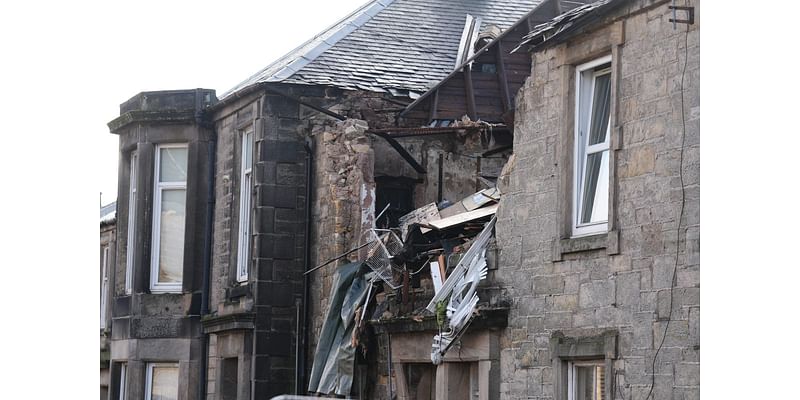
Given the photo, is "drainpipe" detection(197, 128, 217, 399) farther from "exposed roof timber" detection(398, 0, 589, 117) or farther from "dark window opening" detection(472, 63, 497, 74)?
"dark window opening" detection(472, 63, 497, 74)

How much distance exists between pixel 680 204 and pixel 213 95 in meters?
12.6

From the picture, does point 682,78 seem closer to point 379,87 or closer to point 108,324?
point 379,87

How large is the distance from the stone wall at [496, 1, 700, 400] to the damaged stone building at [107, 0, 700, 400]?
0.9 inches

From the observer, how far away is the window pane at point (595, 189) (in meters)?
14.0

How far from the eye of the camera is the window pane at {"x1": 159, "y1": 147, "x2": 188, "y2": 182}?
23953 mm

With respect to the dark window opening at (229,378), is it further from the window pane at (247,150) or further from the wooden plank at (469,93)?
the wooden plank at (469,93)

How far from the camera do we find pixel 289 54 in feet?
80.8

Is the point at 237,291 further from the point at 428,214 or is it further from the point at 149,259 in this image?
the point at 428,214

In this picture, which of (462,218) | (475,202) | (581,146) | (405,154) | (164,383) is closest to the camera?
(581,146)

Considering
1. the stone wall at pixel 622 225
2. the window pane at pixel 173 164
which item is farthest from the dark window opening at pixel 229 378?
the stone wall at pixel 622 225

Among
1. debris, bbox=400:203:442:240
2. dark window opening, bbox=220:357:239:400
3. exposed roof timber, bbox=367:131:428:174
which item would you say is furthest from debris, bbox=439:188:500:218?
dark window opening, bbox=220:357:239:400

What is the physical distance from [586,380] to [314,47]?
398 inches

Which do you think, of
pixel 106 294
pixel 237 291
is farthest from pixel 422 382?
pixel 106 294

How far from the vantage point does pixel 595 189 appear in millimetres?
14141
